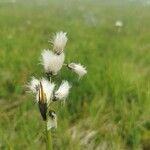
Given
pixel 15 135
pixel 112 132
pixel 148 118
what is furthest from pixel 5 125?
pixel 148 118

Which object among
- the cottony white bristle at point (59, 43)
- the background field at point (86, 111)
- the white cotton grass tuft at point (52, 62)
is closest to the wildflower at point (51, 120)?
the white cotton grass tuft at point (52, 62)

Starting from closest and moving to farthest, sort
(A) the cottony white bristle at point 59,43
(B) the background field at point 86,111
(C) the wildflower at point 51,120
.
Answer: (C) the wildflower at point 51,120 → (A) the cottony white bristle at point 59,43 → (B) the background field at point 86,111

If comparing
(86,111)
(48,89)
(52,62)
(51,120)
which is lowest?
(51,120)

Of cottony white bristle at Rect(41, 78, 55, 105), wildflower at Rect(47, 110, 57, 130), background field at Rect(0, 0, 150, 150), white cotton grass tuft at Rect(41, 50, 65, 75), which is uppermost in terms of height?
background field at Rect(0, 0, 150, 150)

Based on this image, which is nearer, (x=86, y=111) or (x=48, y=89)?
(x=48, y=89)

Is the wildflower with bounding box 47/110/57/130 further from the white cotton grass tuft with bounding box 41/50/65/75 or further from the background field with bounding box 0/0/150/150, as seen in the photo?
the background field with bounding box 0/0/150/150

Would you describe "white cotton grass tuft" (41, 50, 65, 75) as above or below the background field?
below

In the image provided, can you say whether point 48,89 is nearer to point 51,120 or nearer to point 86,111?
point 51,120

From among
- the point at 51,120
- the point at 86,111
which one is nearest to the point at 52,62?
the point at 51,120

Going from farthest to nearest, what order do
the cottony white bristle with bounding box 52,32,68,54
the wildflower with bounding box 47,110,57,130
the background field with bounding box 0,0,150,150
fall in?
the background field with bounding box 0,0,150,150 < the cottony white bristle with bounding box 52,32,68,54 < the wildflower with bounding box 47,110,57,130

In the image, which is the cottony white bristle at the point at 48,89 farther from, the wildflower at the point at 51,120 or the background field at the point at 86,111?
the background field at the point at 86,111

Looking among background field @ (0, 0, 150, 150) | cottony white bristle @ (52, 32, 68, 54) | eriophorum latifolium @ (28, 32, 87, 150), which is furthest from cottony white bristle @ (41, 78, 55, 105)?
background field @ (0, 0, 150, 150)

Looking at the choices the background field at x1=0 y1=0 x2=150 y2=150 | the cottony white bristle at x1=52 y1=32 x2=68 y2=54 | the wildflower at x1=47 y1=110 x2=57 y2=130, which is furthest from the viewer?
the background field at x1=0 y1=0 x2=150 y2=150
